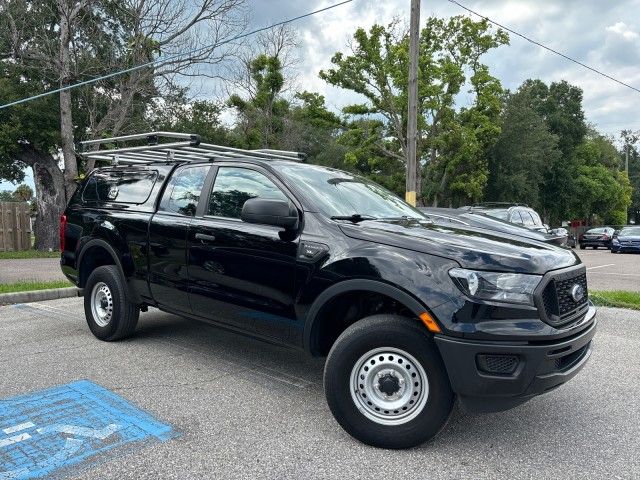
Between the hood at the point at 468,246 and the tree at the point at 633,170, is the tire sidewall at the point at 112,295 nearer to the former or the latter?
the hood at the point at 468,246

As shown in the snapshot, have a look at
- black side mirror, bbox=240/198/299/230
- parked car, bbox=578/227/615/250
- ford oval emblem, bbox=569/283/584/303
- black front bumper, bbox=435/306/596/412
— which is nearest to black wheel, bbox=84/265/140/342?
black side mirror, bbox=240/198/299/230

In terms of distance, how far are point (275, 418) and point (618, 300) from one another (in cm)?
689

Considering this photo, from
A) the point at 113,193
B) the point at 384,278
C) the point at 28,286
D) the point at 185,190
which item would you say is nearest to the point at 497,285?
the point at 384,278

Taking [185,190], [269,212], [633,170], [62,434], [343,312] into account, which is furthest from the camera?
[633,170]

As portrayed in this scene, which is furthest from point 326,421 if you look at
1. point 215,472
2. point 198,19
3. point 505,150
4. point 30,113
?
point 505,150

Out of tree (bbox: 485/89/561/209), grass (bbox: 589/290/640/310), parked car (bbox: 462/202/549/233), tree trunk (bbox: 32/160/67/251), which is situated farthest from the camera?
tree (bbox: 485/89/561/209)

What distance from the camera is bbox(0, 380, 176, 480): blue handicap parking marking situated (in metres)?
2.93

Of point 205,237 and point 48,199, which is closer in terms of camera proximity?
point 205,237

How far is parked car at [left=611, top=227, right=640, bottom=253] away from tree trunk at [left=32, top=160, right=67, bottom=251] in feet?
83.0

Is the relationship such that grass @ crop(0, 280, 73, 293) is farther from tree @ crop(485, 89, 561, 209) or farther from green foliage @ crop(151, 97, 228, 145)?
tree @ crop(485, 89, 561, 209)

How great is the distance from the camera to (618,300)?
823 cm

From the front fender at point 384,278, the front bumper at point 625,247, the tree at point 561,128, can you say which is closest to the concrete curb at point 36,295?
the front fender at point 384,278

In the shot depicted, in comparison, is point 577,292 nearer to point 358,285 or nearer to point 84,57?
point 358,285

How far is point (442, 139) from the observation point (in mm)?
27500
